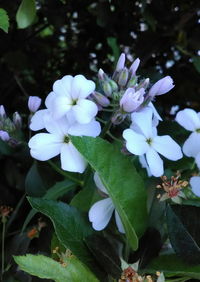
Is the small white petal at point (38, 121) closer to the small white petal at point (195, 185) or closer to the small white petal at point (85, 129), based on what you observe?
the small white petal at point (85, 129)

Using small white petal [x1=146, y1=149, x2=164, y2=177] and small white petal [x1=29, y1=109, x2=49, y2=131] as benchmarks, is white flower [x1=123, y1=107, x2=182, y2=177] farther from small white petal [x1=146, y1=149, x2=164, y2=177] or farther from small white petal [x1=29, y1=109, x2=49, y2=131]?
small white petal [x1=29, y1=109, x2=49, y2=131]

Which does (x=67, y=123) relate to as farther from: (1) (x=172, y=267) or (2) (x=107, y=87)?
(1) (x=172, y=267)

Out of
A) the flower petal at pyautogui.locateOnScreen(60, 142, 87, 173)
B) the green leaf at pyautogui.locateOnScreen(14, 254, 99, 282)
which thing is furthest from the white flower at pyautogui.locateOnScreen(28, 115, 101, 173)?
the green leaf at pyautogui.locateOnScreen(14, 254, 99, 282)

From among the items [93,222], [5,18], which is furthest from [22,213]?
[5,18]

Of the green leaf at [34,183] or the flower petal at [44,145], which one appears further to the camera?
the green leaf at [34,183]

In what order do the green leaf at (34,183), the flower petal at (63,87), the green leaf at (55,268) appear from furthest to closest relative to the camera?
1. the green leaf at (34,183)
2. the flower petal at (63,87)
3. the green leaf at (55,268)

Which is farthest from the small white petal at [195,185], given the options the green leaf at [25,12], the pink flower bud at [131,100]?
the green leaf at [25,12]

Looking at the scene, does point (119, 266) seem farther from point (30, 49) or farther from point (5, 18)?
point (30, 49)
